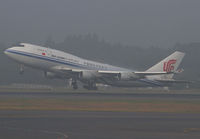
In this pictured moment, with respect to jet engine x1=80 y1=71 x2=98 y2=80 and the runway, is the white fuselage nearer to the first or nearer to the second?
jet engine x1=80 y1=71 x2=98 y2=80

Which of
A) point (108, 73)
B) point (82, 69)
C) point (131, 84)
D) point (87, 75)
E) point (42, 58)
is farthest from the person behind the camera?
point (131, 84)

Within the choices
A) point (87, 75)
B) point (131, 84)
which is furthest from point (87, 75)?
point (131, 84)

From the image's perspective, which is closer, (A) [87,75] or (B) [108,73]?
(A) [87,75]

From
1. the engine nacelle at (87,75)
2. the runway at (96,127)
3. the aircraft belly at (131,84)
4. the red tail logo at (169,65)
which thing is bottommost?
the runway at (96,127)

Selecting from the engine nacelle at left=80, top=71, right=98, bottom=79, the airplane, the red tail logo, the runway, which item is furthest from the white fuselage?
the runway

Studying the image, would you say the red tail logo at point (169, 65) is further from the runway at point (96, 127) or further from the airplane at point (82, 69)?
the runway at point (96, 127)

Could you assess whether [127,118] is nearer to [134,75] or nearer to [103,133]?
[103,133]

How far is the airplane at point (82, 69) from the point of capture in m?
66.4

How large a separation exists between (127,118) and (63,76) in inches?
1671

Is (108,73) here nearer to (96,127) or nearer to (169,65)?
(169,65)

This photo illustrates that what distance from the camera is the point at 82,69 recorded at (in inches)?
2783

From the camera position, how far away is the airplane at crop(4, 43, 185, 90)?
6638 centimetres

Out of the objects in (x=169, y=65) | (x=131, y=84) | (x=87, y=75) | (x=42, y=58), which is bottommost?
(x=131, y=84)

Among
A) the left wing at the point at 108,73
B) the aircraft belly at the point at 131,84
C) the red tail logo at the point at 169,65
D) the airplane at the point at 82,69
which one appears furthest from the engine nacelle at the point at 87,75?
the red tail logo at the point at 169,65
